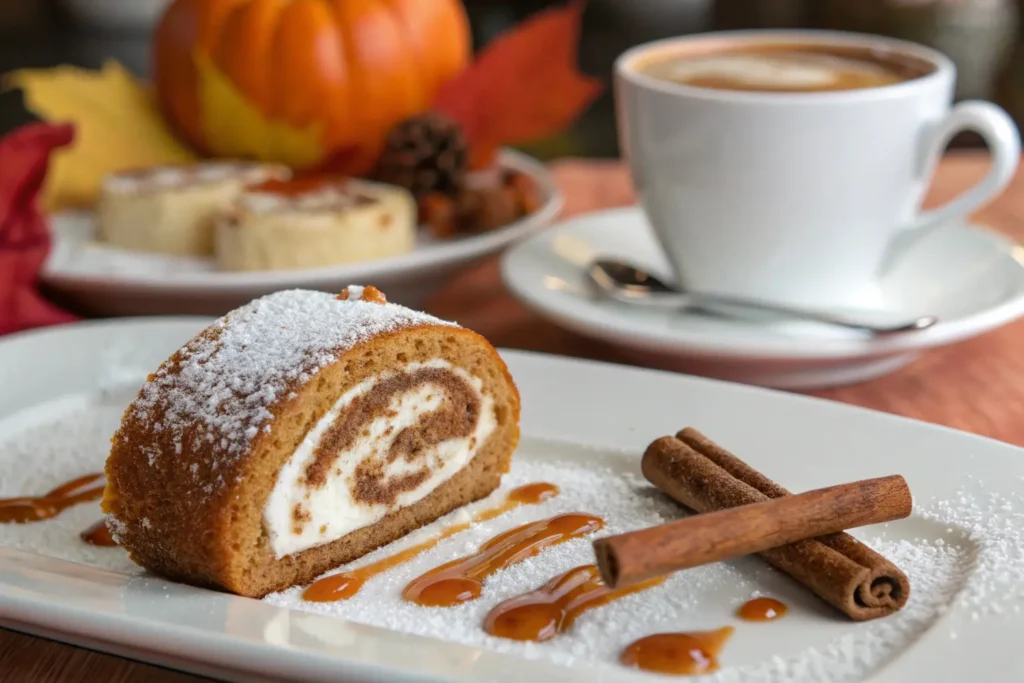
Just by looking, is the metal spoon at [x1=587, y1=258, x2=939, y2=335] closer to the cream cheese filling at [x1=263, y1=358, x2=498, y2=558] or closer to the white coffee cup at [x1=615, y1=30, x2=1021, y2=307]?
the white coffee cup at [x1=615, y1=30, x2=1021, y2=307]

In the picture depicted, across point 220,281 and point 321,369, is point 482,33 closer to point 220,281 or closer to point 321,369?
point 220,281

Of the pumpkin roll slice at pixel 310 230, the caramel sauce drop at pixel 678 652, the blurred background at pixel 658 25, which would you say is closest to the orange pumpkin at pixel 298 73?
the pumpkin roll slice at pixel 310 230

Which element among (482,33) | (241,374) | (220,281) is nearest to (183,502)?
(241,374)

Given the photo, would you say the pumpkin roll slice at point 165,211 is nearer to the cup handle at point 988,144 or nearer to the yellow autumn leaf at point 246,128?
the yellow autumn leaf at point 246,128

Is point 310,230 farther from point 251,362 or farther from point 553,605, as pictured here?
point 553,605

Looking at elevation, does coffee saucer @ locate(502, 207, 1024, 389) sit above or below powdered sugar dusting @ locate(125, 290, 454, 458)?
below

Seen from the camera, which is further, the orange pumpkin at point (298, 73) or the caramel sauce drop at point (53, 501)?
the orange pumpkin at point (298, 73)

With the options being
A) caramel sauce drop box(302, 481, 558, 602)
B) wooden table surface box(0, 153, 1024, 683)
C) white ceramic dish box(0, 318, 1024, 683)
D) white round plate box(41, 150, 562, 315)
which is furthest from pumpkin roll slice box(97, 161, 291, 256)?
caramel sauce drop box(302, 481, 558, 602)

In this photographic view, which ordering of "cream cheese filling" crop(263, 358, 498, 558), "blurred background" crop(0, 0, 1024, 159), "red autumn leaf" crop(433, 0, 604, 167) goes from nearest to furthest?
"cream cheese filling" crop(263, 358, 498, 558)
"red autumn leaf" crop(433, 0, 604, 167)
"blurred background" crop(0, 0, 1024, 159)
